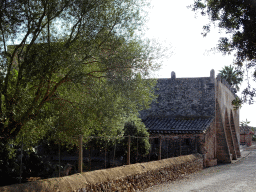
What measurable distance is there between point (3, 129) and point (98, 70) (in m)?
3.45

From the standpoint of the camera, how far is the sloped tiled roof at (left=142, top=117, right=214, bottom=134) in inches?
809

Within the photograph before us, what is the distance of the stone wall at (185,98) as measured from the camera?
23.3 meters

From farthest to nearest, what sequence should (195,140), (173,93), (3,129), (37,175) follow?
(173,93) → (195,140) → (37,175) → (3,129)

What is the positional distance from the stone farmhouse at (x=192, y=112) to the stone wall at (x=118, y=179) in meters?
7.13

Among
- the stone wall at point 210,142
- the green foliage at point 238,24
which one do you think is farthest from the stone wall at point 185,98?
the green foliage at point 238,24

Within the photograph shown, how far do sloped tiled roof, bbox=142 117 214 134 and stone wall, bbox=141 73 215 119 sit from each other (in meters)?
0.79

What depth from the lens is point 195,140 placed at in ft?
63.0

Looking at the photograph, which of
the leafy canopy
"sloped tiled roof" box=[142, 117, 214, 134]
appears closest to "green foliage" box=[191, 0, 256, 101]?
the leafy canopy

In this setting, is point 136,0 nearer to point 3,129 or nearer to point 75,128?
point 75,128

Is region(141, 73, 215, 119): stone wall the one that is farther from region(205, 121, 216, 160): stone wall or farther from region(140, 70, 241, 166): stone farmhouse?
region(205, 121, 216, 160): stone wall

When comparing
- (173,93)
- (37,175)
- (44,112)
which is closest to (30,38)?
(44,112)

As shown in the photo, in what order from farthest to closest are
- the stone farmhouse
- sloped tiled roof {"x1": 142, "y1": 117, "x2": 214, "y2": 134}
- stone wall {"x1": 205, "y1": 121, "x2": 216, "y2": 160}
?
the stone farmhouse → sloped tiled roof {"x1": 142, "y1": 117, "x2": 214, "y2": 134} → stone wall {"x1": 205, "y1": 121, "x2": 216, "y2": 160}

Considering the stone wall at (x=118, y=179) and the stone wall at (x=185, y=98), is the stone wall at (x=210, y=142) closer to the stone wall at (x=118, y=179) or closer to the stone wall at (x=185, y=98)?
the stone wall at (x=185, y=98)

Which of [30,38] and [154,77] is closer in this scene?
[30,38]
